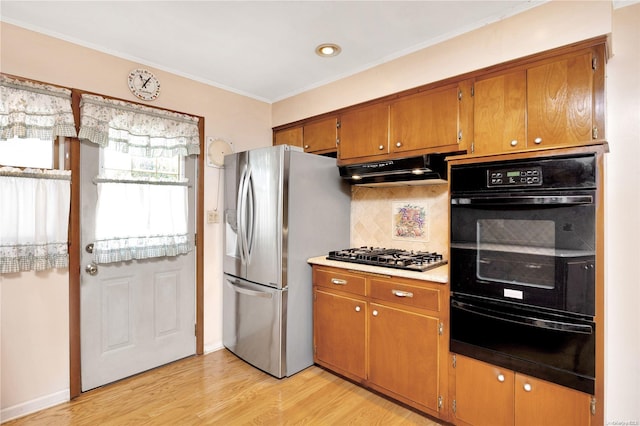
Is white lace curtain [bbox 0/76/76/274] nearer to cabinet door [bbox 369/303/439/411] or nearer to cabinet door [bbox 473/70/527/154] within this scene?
cabinet door [bbox 369/303/439/411]

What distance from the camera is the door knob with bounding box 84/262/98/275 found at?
2424 mm

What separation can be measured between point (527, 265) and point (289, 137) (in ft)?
8.19

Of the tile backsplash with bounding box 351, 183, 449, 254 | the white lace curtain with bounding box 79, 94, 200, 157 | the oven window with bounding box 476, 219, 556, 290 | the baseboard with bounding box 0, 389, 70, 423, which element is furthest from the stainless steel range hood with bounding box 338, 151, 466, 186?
the baseboard with bounding box 0, 389, 70, 423

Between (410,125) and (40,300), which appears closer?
(40,300)

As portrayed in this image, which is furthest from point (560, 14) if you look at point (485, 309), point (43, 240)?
point (43, 240)

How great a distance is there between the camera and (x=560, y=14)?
1.84 m

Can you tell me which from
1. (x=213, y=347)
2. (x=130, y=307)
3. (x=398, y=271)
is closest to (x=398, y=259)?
(x=398, y=271)

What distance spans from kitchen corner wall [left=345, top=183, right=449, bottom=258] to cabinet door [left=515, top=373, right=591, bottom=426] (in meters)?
1.09

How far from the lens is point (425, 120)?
95.6 inches

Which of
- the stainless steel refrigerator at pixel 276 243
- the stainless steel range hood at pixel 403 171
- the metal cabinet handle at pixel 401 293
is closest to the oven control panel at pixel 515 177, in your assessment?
the stainless steel range hood at pixel 403 171

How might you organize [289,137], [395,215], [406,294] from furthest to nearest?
[289,137] → [395,215] → [406,294]

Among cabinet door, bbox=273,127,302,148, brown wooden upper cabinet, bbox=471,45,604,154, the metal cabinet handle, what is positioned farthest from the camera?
cabinet door, bbox=273,127,302,148

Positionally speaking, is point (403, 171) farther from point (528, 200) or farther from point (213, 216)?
point (213, 216)

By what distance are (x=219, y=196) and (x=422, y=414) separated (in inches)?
96.5
